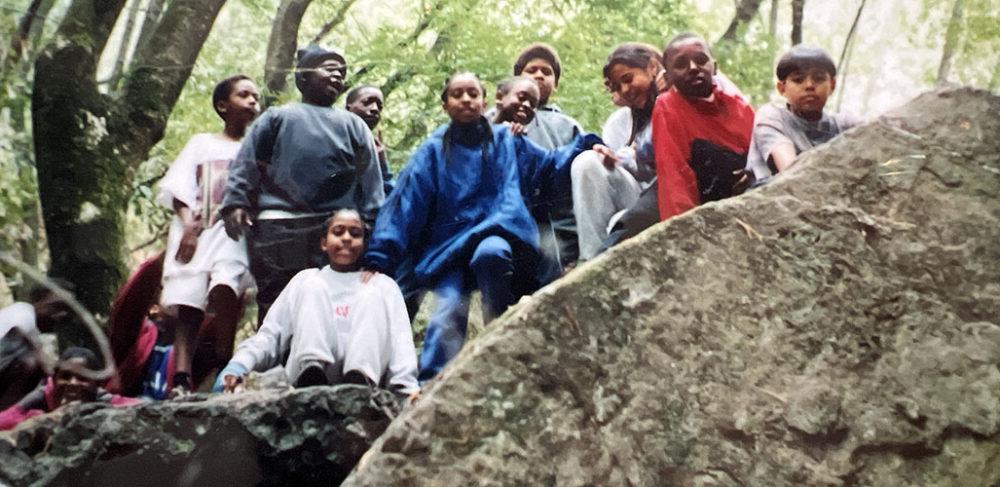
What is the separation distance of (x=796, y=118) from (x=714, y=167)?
0.25 meters

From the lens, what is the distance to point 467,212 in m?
2.99

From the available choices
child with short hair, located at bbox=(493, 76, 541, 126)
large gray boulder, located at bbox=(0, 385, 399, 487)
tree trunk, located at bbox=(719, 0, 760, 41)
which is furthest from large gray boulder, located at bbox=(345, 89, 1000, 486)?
tree trunk, located at bbox=(719, 0, 760, 41)

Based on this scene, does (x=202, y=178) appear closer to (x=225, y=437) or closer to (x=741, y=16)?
(x=225, y=437)

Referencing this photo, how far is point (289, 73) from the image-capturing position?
3.94 m

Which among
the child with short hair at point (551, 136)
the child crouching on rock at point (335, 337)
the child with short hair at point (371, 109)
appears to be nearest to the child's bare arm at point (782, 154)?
the child with short hair at point (551, 136)

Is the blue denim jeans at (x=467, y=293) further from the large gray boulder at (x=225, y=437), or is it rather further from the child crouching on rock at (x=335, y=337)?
the large gray boulder at (x=225, y=437)

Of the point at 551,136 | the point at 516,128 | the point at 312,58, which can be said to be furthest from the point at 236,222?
the point at 551,136

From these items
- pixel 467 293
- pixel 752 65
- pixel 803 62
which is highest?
pixel 803 62

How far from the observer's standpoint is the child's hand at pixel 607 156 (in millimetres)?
3000

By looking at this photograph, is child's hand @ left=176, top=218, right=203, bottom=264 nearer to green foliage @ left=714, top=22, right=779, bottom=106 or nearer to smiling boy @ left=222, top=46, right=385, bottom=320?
smiling boy @ left=222, top=46, right=385, bottom=320

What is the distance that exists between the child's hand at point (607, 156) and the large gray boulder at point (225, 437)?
1007 mm

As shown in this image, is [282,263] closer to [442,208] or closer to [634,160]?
[442,208]

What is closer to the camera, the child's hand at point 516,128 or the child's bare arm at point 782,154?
the child's bare arm at point 782,154

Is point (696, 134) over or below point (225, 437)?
over
